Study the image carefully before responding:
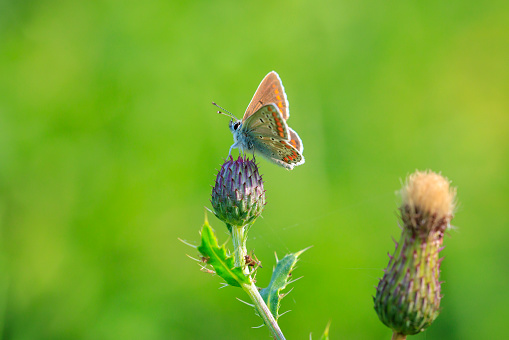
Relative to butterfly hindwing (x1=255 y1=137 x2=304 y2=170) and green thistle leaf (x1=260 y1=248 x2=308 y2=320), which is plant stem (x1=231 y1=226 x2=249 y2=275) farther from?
butterfly hindwing (x1=255 y1=137 x2=304 y2=170)

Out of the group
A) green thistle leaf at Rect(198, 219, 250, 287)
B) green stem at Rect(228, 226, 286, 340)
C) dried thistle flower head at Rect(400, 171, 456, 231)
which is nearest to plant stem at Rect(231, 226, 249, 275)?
green stem at Rect(228, 226, 286, 340)

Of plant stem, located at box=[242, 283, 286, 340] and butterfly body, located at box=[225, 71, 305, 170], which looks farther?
butterfly body, located at box=[225, 71, 305, 170]

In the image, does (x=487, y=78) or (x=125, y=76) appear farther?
(x=487, y=78)

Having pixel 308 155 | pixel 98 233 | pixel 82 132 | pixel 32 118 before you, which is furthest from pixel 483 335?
pixel 32 118

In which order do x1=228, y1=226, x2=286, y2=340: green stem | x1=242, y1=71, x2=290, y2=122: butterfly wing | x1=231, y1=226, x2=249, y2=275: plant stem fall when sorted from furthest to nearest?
x1=242, y1=71, x2=290, y2=122: butterfly wing
x1=231, y1=226, x2=249, y2=275: plant stem
x1=228, y1=226, x2=286, y2=340: green stem

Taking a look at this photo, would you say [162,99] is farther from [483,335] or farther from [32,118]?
[483,335]

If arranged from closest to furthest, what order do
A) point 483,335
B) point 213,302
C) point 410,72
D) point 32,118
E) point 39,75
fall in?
1. point 483,335
2. point 213,302
3. point 32,118
4. point 39,75
5. point 410,72
